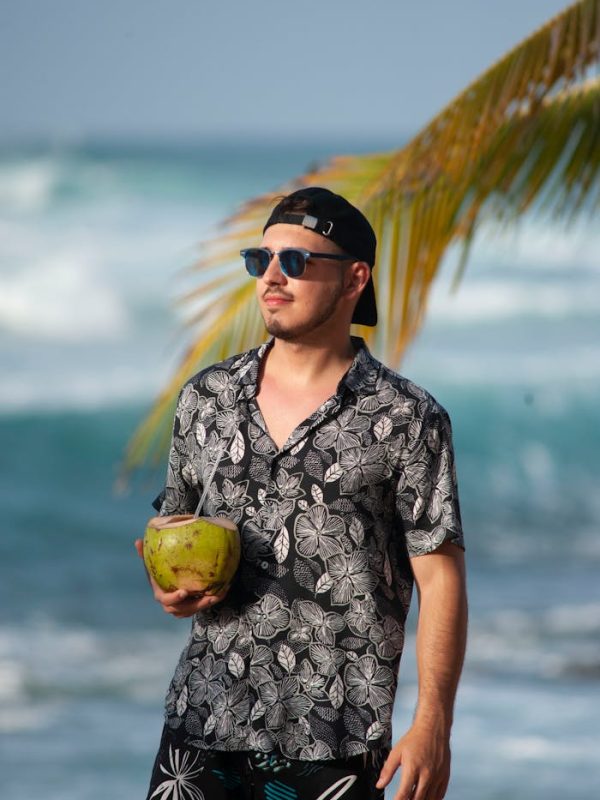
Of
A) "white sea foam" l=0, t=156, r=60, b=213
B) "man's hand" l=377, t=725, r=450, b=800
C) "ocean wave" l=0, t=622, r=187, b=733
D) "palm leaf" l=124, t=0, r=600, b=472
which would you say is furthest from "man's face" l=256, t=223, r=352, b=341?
"white sea foam" l=0, t=156, r=60, b=213

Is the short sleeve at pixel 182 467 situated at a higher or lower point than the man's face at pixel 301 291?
lower

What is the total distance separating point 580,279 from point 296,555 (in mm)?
22010

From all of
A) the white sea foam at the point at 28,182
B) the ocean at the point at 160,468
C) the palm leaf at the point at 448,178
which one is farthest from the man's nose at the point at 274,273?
the white sea foam at the point at 28,182

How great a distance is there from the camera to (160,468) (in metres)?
17.8

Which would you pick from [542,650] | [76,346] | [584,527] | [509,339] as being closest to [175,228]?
[76,346]

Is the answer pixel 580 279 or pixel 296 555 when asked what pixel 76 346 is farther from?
pixel 296 555

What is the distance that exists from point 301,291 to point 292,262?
53 millimetres

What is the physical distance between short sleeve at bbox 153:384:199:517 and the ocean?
128 inches

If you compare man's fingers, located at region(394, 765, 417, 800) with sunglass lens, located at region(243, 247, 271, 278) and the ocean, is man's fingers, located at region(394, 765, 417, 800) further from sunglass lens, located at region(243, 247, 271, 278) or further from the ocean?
the ocean

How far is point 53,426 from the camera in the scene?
66.1ft

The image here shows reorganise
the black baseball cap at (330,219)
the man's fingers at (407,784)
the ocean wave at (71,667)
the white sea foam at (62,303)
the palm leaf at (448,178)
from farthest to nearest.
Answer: the white sea foam at (62,303)
the ocean wave at (71,667)
the palm leaf at (448,178)
the black baseball cap at (330,219)
the man's fingers at (407,784)

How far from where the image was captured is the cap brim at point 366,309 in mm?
3000

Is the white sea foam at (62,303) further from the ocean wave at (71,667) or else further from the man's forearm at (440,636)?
the man's forearm at (440,636)

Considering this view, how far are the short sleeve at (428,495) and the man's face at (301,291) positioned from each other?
0.26m
